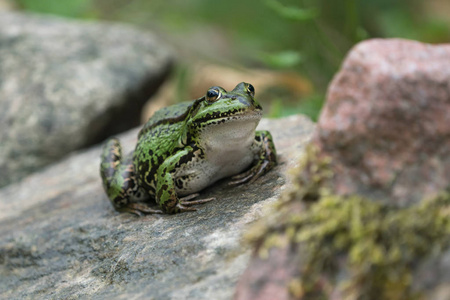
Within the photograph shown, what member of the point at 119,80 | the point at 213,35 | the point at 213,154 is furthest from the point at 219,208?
the point at 213,35

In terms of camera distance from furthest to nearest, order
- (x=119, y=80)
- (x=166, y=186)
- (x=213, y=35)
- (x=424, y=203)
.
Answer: (x=213, y=35) → (x=119, y=80) → (x=166, y=186) → (x=424, y=203)

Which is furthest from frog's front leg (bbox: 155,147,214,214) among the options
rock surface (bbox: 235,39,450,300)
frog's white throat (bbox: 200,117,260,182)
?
rock surface (bbox: 235,39,450,300)

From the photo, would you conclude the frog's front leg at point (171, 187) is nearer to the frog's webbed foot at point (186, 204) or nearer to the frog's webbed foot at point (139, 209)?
the frog's webbed foot at point (186, 204)

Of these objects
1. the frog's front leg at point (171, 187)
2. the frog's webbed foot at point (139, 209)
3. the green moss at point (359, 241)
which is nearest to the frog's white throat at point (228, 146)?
the frog's front leg at point (171, 187)

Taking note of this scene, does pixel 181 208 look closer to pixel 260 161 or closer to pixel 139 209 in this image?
pixel 139 209

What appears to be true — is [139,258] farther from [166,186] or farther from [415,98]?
[415,98]

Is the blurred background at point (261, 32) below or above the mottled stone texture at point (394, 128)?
above

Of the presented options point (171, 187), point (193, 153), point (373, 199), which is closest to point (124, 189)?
point (171, 187)
